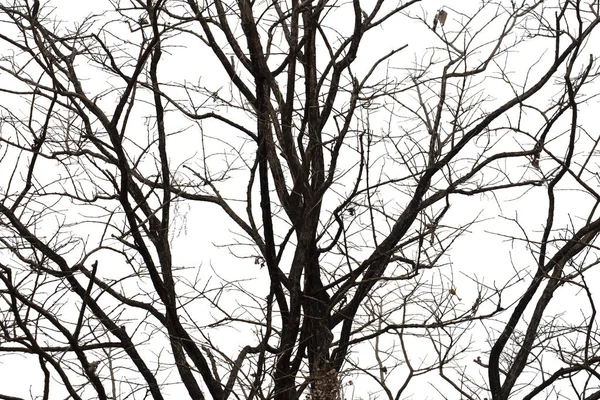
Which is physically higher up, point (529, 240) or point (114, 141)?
point (114, 141)

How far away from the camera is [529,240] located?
22.4 feet

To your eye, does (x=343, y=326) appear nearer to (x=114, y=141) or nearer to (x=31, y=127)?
(x=114, y=141)

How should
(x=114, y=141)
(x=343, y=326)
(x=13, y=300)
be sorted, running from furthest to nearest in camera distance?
(x=343, y=326)
(x=114, y=141)
(x=13, y=300)

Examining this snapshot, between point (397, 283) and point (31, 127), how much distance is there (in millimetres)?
2848

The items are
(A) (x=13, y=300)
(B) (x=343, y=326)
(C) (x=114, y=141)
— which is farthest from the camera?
(B) (x=343, y=326)

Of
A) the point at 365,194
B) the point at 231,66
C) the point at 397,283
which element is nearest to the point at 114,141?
the point at 231,66

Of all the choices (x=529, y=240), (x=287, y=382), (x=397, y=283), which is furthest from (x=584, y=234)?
Result: (x=287, y=382)

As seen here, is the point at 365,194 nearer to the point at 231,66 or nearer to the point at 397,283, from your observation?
the point at 397,283

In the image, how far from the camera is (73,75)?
7238mm

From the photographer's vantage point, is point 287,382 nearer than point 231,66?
Yes

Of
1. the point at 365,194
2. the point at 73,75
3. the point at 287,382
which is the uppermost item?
the point at 73,75

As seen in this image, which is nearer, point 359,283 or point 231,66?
point 359,283

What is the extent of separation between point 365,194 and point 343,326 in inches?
39.2

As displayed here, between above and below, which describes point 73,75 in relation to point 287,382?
above
